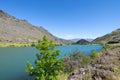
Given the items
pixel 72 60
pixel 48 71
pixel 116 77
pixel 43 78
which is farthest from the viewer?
pixel 72 60

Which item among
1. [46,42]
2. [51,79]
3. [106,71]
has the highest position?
[46,42]

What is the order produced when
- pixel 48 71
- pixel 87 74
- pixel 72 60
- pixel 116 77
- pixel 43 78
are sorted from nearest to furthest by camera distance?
pixel 116 77 < pixel 87 74 < pixel 43 78 < pixel 48 71 < pixel 72 60

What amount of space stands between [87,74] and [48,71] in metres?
8.57

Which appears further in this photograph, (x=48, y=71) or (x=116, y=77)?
(x=48, y=71)

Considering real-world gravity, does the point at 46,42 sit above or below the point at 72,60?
above

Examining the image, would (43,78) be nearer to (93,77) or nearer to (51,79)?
(51,79)

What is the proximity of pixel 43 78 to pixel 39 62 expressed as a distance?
2591 mm

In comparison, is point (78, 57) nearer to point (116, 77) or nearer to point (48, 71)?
point (48, 71)

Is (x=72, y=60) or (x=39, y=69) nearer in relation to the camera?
(x=39, y=69)

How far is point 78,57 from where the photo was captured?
46344mm

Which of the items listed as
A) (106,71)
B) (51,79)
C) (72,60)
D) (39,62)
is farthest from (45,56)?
(72,60)

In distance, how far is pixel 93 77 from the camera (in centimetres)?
2323

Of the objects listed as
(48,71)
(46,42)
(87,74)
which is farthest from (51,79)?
(87,74)

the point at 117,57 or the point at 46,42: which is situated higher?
the point at 46,42
